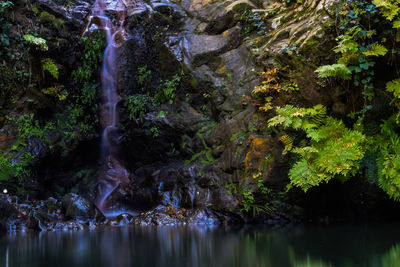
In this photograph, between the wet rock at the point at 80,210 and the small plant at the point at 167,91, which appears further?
the small plant at the point at 167,91

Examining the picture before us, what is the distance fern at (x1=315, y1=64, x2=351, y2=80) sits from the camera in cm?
522

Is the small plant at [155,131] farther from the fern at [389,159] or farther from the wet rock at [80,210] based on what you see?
the fern at [389,159]

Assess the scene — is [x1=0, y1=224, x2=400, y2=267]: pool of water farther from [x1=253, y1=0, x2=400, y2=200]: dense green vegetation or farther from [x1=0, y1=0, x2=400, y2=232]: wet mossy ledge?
[x1=0, y1=0, x2=400, y2=232]: wet mossy ledge

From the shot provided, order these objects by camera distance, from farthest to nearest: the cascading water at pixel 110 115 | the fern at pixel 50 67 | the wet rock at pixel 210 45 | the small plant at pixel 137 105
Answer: the cascading water at pixel 110 115 → the small plant at pixel 137 105 → the fern at pixel 50 67 → the wet rock at pixel 210 45

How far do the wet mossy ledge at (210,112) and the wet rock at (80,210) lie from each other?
33 mm

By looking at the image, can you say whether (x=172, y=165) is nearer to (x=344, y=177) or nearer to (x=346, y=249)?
(x=344, y=177)

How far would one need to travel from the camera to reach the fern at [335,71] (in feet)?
17.1

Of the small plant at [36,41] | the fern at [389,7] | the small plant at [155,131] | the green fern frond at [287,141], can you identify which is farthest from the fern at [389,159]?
the small plant at [36,41]

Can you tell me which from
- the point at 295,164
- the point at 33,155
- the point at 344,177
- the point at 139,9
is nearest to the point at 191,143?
the point at 295,164

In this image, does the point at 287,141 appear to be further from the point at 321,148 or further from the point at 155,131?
the point at 155,131

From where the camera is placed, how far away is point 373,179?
549 centimetres

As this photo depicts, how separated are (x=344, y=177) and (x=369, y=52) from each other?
7.34 ft

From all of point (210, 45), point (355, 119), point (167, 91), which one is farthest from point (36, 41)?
point (355, 119)

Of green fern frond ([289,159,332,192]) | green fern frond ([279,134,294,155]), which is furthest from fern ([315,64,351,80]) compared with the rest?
green fern frond ([289,159,332,192])
